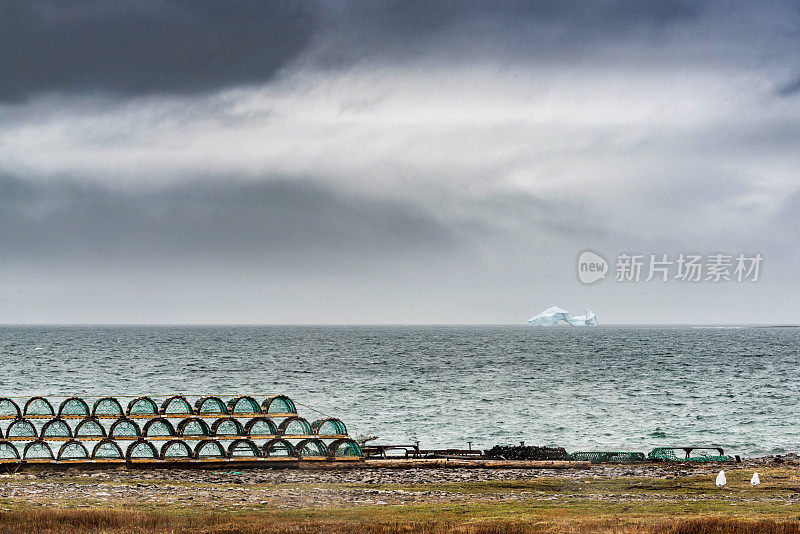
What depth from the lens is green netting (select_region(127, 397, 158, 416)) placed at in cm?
4022

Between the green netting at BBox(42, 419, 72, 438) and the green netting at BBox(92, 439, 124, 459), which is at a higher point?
the green netting at BBox(42, 419, 72, 438)

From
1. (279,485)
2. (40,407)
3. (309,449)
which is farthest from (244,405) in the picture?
(40,407)

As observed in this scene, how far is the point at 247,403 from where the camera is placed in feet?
136

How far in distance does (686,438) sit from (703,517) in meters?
45.8

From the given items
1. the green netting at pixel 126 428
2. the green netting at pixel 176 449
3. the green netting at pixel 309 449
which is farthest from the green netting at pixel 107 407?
the green netting at pixel 309 449

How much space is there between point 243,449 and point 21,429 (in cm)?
1019

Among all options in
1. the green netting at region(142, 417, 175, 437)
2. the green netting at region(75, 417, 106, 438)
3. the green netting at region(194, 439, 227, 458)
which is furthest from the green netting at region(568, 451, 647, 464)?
the green netting at region(75, 417, 106, 438)

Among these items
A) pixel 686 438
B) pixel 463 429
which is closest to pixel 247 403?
pixel 463 429

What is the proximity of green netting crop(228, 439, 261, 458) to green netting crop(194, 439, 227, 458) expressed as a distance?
0.45 m

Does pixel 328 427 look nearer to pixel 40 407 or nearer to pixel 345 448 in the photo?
pixel 345 448

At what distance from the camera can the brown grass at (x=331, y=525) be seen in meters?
22.4

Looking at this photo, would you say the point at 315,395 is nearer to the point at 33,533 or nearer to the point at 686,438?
the point at 686,438

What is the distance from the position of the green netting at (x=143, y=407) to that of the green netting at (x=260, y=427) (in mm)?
5014

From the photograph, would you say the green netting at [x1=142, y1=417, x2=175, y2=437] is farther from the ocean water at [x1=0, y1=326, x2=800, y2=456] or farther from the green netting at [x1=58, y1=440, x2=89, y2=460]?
the ocean water at [x1=0, y1=326, x2=800, y2=456]
